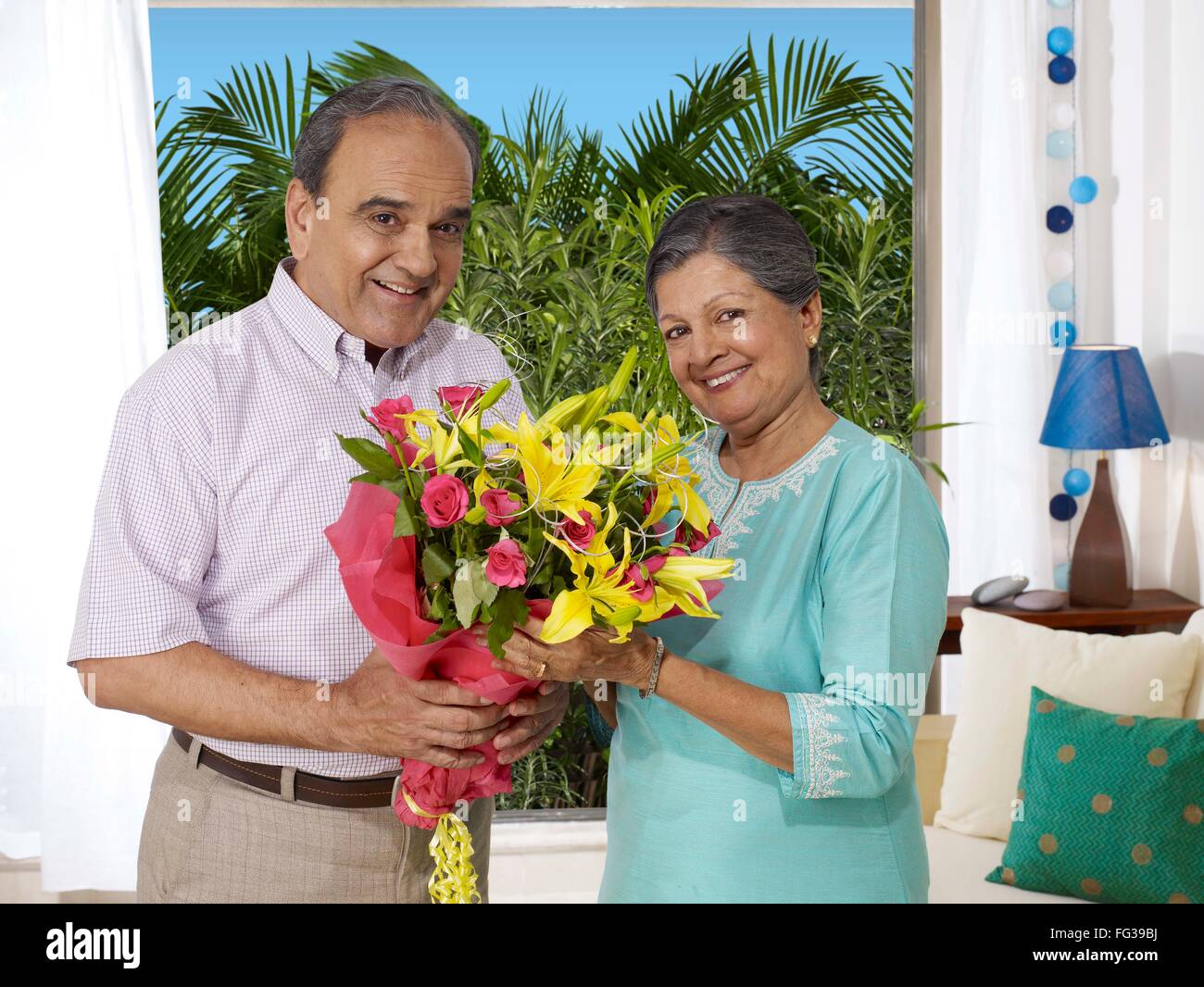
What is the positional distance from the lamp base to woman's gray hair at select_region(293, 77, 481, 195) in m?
2.48

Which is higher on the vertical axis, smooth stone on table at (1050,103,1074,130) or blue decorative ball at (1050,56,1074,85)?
blue decorative ball at (1050,56,1074,85)

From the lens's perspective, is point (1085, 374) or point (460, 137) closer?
point (460, 137)

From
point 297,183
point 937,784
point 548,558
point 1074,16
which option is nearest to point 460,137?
point 297,183

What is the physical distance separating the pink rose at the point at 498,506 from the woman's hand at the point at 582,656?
0.45ft

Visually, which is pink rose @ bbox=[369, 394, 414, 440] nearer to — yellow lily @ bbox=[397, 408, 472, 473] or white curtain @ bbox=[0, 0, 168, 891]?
yellow lily @ bbox=[397, 408, 472, 473]

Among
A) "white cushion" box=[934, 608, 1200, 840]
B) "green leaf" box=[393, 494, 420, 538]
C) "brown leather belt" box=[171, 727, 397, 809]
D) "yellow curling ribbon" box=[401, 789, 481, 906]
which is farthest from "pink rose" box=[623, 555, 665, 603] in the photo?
"white cushion" box=[934, 608, 1200, 840]

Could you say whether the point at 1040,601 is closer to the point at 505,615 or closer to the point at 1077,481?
the point at 1077,481

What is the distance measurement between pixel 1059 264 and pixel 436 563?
10.0ft

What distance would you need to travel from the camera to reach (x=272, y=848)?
5.32 ft

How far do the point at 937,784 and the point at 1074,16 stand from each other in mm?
2409

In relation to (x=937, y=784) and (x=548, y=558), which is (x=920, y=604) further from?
(x=937, y=784)

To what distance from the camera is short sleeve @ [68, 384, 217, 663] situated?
1506mm

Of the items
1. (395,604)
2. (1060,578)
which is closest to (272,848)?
(395,604)

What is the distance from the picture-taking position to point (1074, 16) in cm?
358
